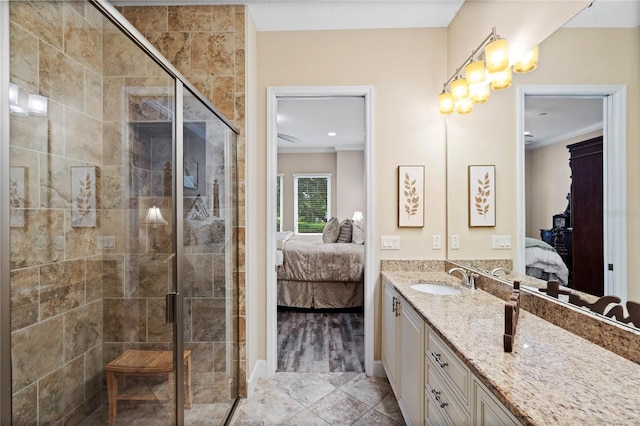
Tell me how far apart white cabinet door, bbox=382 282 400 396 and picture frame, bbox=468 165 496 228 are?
819 mm

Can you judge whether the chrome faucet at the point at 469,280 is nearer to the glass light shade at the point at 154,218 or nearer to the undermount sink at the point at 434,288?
the undermount sink at the point at 434,288

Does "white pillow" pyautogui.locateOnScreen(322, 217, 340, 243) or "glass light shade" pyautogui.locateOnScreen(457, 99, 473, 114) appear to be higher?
"glass light shade" pyautogui.locateOnScreen(457, 99, 473, 114)

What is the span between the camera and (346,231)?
15.3 ft

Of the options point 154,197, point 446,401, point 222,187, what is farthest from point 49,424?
→ point 446,401

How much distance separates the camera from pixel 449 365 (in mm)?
1167

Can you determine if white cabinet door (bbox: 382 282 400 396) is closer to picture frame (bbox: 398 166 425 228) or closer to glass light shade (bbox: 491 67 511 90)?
picture frame (bbox: 398 166 425 228)

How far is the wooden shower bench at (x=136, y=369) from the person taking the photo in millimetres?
1224

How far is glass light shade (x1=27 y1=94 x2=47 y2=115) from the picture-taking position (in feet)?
3.15

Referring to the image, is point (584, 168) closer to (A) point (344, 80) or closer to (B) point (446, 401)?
(B) point (446, 401)

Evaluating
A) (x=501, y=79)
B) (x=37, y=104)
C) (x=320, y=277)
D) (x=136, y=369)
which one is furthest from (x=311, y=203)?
(x=37, y=104)

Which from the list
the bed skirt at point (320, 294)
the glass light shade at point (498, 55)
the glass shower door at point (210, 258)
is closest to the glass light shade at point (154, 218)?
the glass shower door at point (210, 258)

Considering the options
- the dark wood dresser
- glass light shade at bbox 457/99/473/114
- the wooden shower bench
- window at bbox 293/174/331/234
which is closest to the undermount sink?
the dark wood dresser

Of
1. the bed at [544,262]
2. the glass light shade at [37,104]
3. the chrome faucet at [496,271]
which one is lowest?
the chrome faucet at [496,271]

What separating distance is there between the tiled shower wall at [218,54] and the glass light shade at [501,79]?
166 centimetres
